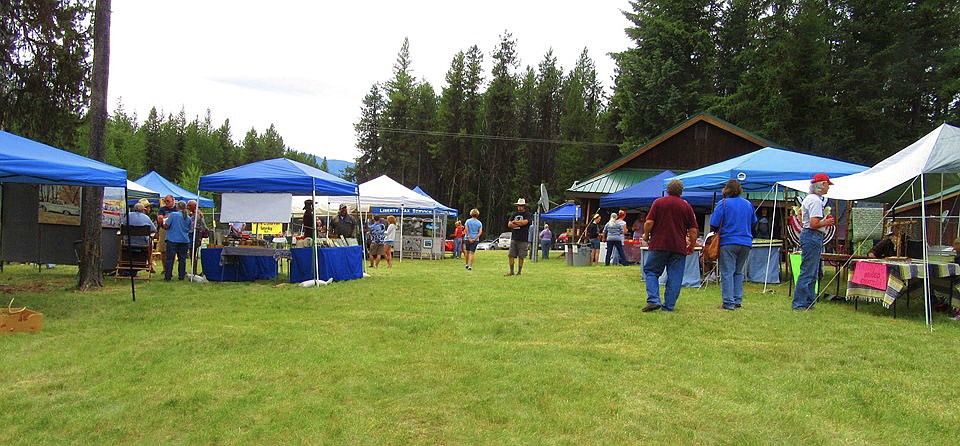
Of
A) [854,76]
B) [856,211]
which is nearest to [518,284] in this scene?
[856,211]

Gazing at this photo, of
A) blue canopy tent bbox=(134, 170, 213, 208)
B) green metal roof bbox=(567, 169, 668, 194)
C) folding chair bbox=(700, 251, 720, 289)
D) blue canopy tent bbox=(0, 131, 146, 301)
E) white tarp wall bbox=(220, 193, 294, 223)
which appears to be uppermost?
green metal roof bbox=(567, 169, 668, 194)

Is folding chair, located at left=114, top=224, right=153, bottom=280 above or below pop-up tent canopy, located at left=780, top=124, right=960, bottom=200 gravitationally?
below

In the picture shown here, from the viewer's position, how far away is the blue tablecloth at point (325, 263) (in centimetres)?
1046

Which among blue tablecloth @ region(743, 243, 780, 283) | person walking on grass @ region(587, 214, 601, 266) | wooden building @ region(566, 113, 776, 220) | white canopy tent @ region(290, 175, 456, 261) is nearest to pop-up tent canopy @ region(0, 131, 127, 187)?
blue tablecloth @ region(743, 243, 780, 283)

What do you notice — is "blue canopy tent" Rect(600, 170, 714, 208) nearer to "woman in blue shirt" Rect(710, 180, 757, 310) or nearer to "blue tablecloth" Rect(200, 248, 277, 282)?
"woman in blue shirt" Rect(710, 180, 757, 310)

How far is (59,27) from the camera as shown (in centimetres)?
1388

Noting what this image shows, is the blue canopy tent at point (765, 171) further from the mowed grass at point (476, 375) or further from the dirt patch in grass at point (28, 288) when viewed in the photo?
the dirt patch in grass at point (28, 288)

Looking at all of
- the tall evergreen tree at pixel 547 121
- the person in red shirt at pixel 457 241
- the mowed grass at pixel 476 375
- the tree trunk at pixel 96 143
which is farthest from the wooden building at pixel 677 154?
the tall evergreen tree at pixel 547 121

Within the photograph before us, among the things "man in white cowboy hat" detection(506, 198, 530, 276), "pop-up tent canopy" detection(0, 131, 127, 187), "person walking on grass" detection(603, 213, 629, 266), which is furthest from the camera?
"person walking on grass" detection(603, 213, 629, 266)

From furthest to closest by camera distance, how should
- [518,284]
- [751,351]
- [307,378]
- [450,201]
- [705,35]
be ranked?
[450,201], [705,35], [518,284], [751,351], [307,378]

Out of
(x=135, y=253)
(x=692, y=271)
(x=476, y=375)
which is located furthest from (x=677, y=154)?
(x=476, y=375)

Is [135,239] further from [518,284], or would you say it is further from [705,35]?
[705,35]

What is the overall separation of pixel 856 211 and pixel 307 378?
8.74 metres

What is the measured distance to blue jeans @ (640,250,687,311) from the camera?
23.3 feet
